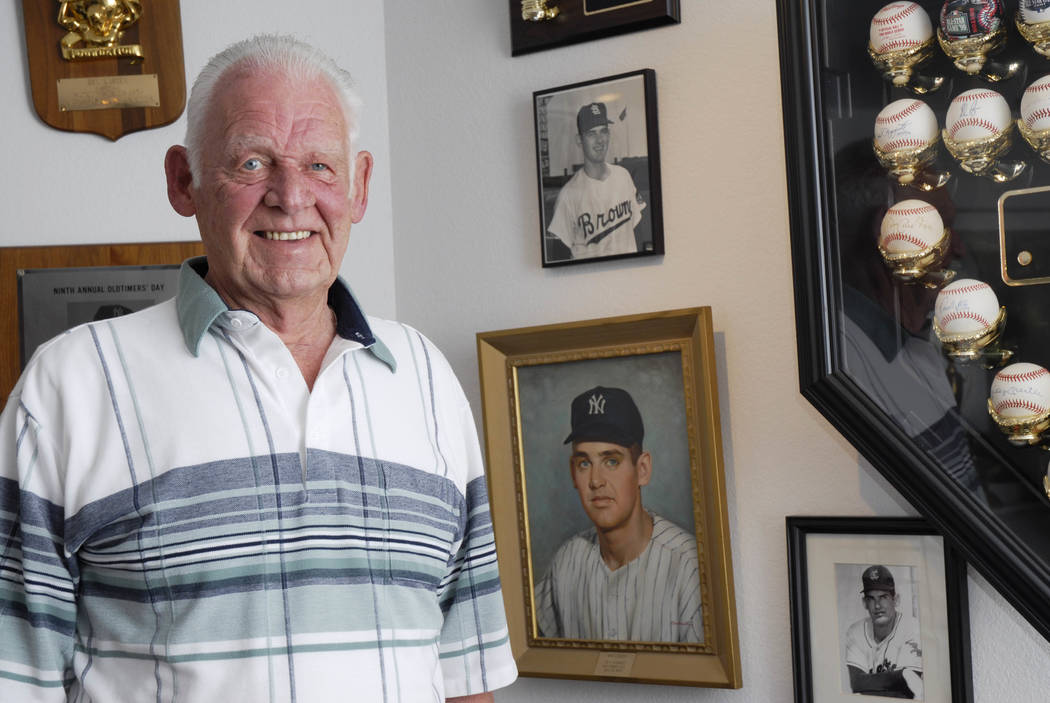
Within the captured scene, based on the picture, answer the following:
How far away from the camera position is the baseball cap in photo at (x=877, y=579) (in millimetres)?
1671

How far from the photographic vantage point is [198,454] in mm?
1158

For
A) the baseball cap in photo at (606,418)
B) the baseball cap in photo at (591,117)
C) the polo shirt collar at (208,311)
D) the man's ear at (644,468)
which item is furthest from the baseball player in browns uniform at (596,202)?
the polo shirt collar at (208,311)

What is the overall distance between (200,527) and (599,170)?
3.54 ft

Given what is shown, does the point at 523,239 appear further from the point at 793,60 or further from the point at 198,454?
the point at 198,454


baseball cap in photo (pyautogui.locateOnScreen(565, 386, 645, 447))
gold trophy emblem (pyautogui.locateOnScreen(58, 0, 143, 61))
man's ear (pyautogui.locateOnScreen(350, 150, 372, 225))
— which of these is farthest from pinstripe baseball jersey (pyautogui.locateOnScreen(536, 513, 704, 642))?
gold trophy emblem (pyautogui.locateOnScreen(58, 0, 143, 61))

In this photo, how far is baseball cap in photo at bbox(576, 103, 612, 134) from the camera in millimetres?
1970

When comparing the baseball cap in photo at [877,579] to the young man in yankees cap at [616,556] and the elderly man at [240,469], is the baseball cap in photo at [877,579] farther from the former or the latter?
the elderly man at [240,469]

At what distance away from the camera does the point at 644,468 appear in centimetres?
191

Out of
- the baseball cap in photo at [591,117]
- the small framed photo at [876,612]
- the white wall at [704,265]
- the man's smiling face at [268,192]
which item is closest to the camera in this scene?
the man's smiling face at [268,192]

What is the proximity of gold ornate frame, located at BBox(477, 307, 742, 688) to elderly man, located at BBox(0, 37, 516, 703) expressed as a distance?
608 mm

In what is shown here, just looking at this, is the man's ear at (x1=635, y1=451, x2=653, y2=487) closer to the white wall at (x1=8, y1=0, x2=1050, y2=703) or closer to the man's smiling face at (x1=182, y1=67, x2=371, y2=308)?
the white wall at (x1=8, y1=0, x2=1050, y2=703)

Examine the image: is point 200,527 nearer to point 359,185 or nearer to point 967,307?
point 359,185

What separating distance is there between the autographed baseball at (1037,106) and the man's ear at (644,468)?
796mm

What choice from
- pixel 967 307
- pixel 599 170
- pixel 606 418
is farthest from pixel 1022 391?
pixel 599 170
